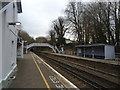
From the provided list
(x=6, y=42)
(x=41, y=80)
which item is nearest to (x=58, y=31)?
(x=41, y=80)

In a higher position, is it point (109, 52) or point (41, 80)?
point (109, 52)

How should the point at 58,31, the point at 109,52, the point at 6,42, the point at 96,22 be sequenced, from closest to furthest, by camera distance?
the point at 6,42 < the point at 109,52 < the point at 96,22 < the point at 58,31

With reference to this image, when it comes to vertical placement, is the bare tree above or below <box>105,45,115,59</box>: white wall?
above

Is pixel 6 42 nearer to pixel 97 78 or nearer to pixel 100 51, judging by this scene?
pixel 97 78

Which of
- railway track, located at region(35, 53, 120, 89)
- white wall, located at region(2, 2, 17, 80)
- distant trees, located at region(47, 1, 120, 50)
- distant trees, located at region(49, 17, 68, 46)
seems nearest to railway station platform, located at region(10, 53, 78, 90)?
white wall, located at region(2, 2, 17, 80)

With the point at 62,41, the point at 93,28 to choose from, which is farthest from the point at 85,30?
the point at 62,41

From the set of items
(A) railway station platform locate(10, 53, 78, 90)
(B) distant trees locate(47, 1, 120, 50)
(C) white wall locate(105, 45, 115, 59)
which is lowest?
(A) railway station platform locate(10, 53, 78, 90)

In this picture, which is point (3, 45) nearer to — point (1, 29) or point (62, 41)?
point (1, 29)

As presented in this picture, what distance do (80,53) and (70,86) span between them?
101ft

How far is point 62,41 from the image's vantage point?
6800cm

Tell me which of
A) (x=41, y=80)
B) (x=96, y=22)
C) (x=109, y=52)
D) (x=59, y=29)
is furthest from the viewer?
(x=59, y=29)

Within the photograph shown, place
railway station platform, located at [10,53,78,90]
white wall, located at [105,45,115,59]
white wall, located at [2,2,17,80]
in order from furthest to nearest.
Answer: white wall, located at [105,45,115,59], railway station platform, located at [10,53,78,90], white wall, located at [2,2,17,80]

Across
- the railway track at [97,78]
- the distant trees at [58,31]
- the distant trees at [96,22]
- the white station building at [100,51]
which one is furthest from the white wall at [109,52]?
the distant trees at [58,31]

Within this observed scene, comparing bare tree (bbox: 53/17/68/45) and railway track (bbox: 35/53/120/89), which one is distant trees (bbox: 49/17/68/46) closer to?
bare tree (bbox: 53/17/68/45)
